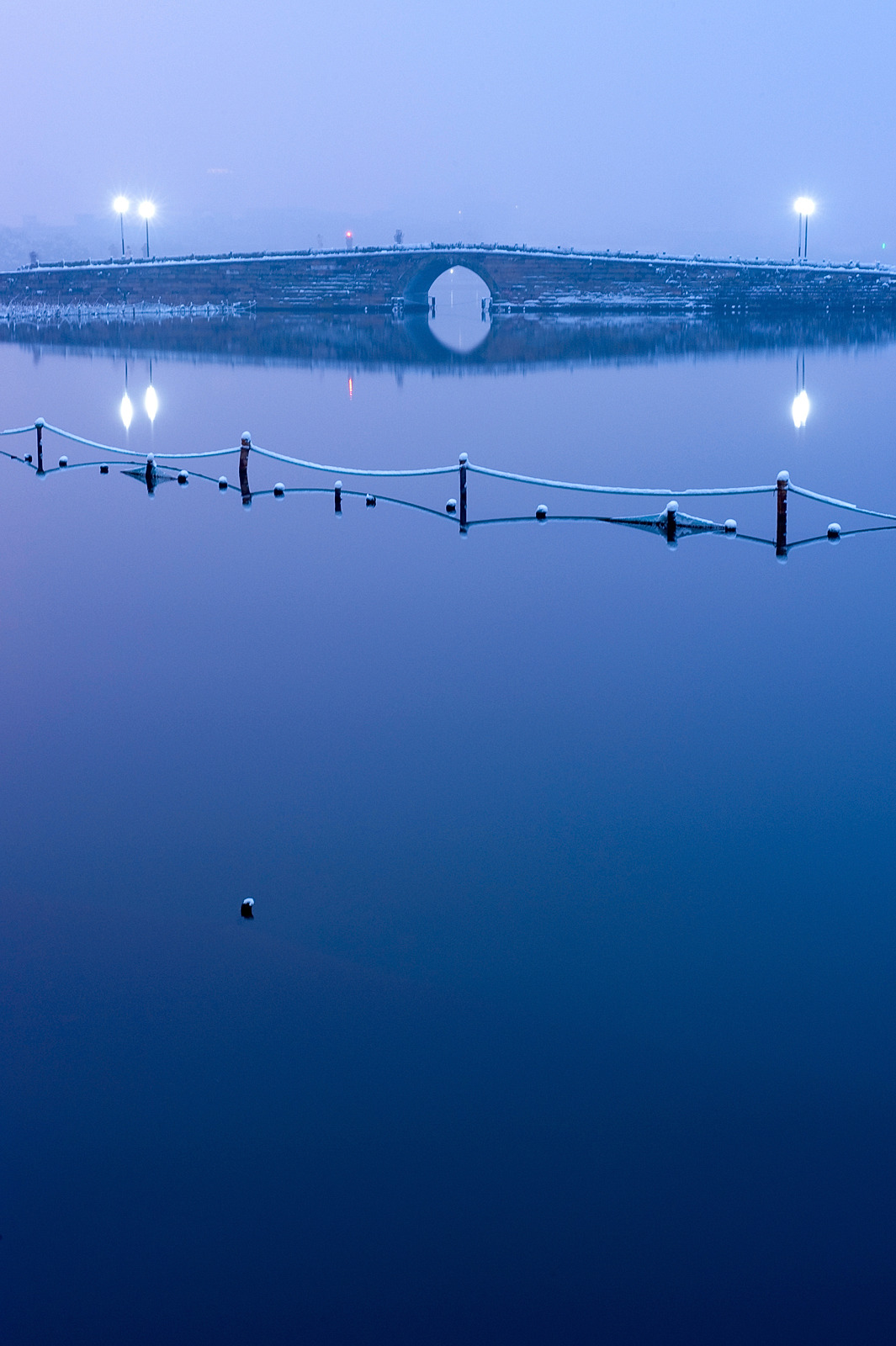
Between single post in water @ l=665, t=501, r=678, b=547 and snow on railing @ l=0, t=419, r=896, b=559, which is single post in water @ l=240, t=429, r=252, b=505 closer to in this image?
snow on railing @ l=0, t=419, r=896, b=559

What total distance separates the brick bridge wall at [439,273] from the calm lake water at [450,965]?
3257 inches

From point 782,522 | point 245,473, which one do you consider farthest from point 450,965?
point 245,473

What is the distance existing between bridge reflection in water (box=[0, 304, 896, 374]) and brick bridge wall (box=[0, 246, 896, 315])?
187cm

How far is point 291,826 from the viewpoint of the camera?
9359mm

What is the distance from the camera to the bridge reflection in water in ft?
188

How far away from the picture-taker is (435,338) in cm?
7681

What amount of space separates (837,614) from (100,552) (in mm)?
10243

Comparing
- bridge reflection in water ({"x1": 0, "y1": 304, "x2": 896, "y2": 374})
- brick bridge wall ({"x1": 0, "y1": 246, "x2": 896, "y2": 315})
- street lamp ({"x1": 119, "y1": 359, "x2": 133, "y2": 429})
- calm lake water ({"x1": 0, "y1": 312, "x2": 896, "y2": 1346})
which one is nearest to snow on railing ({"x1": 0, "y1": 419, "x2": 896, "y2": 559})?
calm lake water ({"x1": 0, "y1": 312, "x2": 896, "y2": 1346})

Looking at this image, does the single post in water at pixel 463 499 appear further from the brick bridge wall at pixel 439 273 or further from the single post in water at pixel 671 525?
the brick bridge wall at pixel 439 273

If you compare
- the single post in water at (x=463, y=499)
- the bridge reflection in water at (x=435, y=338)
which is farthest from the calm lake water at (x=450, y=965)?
the bridge reflection in water at (x=435, y=338)

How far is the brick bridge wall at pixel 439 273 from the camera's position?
93062 millimetres

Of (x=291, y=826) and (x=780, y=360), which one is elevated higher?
(x=780, y=360)

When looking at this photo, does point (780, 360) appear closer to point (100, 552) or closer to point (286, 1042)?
point (100, 552)

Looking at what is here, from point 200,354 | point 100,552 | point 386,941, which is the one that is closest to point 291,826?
point 386,941
